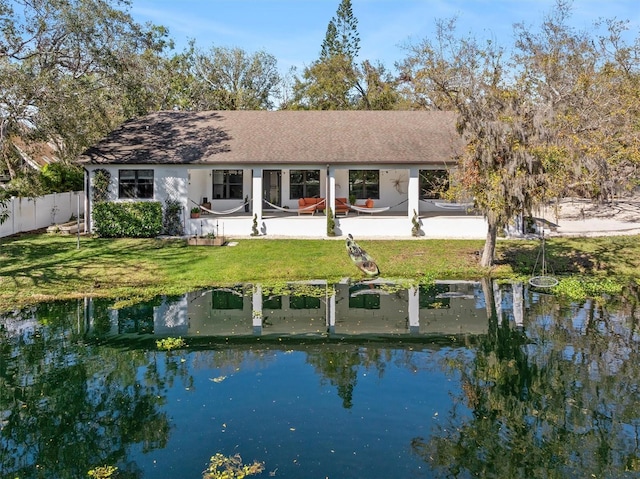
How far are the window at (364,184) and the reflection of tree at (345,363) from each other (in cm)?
1497

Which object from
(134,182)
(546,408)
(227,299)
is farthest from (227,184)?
(546,408)

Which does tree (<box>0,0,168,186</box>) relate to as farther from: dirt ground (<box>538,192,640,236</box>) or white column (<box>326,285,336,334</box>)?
dirt ground (<box>538,192,640,236</box>)

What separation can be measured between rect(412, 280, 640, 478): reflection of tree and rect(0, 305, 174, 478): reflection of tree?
377 centimetres

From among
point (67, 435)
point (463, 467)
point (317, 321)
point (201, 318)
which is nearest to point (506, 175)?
point (317, 321)

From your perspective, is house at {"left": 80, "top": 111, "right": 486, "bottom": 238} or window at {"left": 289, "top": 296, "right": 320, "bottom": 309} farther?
house at {"left": 80, "top": 111, "right": 486, "bottom": 238}

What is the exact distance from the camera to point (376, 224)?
20.9m

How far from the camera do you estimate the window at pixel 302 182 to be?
24.8 m

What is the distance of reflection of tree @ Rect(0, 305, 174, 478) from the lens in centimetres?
671

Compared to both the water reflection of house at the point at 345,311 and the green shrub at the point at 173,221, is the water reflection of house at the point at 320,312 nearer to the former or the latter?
the water reflection of house at the point at 345,311

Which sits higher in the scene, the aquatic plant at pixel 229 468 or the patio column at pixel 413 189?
the patio column at pixel 413 189

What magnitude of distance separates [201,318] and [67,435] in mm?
5397

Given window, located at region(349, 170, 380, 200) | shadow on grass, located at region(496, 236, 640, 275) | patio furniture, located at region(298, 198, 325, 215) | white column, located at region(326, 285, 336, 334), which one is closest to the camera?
white column, located at region(326, 285, 336, 334)

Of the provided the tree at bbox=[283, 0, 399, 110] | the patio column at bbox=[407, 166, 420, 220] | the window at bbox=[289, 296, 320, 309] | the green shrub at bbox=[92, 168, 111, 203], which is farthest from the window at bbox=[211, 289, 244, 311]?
the tree at bbox=[283, 0, 399, 110]

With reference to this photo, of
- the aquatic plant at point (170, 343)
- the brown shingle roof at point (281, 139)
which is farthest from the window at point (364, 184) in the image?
the aquatic plant at point (170, 343)
